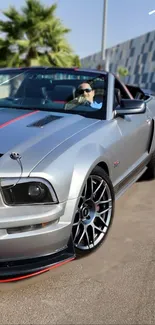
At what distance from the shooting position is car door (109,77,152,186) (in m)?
3.22

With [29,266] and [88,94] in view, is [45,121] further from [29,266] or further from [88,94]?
[29,266]

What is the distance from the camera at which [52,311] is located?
2133 mm

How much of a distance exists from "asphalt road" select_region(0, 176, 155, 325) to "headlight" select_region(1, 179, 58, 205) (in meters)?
0.60

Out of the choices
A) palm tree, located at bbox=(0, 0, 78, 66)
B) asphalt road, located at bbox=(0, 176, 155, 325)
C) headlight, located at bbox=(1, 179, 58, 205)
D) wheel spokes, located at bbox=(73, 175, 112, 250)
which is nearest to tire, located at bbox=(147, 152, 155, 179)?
asphalt road, located at bbox=(0, 176, 155, 325)

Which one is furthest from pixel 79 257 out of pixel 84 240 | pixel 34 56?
pixel 34 56

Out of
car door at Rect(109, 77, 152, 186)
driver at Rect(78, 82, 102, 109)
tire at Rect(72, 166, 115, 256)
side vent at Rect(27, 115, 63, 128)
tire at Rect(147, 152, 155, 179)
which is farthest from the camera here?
tire at Rect(147, 152, 155, 179)

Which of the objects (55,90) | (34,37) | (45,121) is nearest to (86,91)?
(55,90)

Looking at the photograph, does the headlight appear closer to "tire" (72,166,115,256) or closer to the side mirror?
"tire" (72,166,115,256)

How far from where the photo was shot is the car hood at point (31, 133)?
7.19 feet

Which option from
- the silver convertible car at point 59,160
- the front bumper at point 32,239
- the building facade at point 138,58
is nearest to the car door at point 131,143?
the silver convertible car at point 59,160

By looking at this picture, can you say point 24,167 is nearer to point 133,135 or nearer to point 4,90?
point 133,135

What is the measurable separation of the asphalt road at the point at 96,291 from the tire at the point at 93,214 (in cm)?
15

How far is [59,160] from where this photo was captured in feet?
7.50

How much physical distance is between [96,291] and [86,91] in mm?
1882
